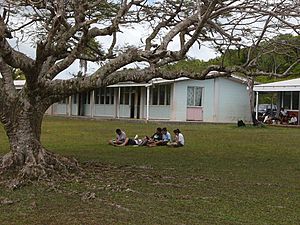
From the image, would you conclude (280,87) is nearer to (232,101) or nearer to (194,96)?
(232,101)

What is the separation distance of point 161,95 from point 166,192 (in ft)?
101

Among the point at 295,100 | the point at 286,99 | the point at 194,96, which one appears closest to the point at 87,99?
the point at 194,96

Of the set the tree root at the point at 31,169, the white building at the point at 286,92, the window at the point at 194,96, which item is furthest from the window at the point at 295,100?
the tree root at the point at 31,169

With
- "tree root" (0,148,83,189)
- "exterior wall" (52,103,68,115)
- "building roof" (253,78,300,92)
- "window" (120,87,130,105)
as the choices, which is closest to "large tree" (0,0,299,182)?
"tree root" (0,148,83,189)

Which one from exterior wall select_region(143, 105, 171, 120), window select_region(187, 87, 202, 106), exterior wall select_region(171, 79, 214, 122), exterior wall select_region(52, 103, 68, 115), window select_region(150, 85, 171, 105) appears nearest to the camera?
exterior wall select_region(171, 79, 214, 122)

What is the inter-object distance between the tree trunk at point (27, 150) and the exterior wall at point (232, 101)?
2954 cm

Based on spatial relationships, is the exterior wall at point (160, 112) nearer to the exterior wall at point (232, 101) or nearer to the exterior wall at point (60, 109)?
the exterior wall at point (232, 101)

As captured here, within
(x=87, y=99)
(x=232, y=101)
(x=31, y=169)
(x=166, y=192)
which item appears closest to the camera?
(x=166, y=192)

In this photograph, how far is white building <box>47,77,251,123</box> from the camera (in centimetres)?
3938

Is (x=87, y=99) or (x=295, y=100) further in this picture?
(x=87, y=99)

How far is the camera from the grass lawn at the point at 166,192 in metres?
8.12

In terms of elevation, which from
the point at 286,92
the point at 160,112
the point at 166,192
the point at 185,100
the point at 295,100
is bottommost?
the point at 166,192

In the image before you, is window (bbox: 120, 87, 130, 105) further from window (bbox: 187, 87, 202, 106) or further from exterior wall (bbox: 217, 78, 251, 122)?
exterior wall (bbox: 217, 78, 251, 122)

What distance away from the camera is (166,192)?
33.7 ft
